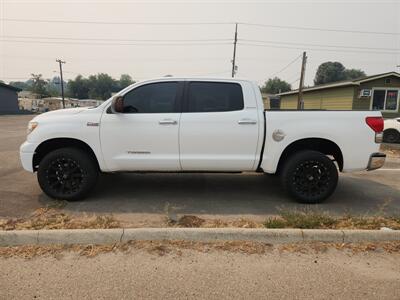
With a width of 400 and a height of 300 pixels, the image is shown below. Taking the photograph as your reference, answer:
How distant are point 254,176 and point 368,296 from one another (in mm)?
3796

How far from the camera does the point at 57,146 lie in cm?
470

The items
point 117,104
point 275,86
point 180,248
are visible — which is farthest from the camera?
point 275,86

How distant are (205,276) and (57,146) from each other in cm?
323

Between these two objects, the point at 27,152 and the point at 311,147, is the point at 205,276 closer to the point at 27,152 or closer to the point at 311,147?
the point at 311,147

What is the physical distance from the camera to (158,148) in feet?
14.8

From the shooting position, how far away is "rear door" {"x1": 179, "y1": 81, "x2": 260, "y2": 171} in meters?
4.46

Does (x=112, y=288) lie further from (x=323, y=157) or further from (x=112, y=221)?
(x=323, y=157)

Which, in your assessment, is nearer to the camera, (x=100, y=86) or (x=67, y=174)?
(x=67, y=174)

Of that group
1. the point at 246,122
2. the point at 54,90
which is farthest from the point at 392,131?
the point at 54,90

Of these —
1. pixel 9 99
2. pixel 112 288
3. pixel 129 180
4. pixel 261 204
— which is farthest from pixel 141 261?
pixel 9 99

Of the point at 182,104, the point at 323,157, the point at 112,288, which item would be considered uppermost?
the point at 182,104

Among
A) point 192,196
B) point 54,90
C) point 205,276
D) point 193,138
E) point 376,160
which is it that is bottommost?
point 205,276

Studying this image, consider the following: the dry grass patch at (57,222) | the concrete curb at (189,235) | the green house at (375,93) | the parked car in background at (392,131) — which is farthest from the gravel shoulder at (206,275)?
the green house at (375,93)

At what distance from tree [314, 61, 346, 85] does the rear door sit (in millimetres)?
90448
